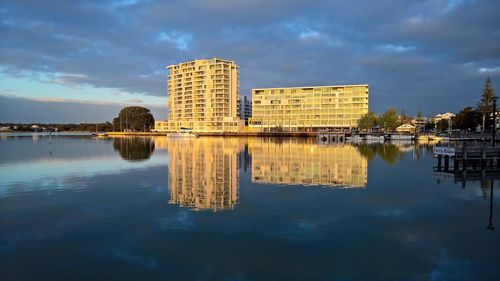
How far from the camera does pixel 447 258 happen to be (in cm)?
1144

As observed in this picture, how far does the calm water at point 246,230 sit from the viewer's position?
1052 cm

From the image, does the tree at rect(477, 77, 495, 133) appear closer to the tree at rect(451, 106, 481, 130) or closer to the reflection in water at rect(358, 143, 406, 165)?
the tree at rect(451, 106, 481, 130)

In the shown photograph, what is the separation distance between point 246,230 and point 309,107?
169m

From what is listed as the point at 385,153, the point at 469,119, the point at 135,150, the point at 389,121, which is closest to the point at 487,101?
the point at 469,119

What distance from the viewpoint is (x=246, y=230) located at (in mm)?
14086

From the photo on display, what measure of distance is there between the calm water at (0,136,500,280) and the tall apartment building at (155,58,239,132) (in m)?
153

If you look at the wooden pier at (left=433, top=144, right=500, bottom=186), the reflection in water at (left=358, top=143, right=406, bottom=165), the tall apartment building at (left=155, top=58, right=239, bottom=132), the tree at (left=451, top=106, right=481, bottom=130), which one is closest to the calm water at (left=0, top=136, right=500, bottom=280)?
the wooden pier at (left=433, top=144, right=500, bottom=186)

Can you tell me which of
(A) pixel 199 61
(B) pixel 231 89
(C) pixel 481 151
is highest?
(A) pixel 199 61

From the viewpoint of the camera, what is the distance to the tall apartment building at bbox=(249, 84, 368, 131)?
6703 inches

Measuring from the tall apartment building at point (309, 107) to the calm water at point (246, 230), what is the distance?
14894 centimetres

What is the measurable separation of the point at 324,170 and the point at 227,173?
8.77 meters

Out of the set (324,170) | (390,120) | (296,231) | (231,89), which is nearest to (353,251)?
(296,231)

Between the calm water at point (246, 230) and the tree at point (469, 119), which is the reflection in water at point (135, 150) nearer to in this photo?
the calm water at point (246, 230)

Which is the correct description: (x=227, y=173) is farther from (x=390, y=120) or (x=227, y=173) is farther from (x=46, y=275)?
(x=390, y=120)
